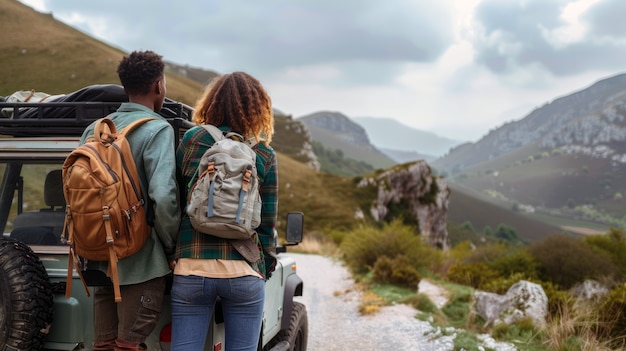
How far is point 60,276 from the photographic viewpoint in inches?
113

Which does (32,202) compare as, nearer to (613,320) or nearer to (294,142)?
(613,320)

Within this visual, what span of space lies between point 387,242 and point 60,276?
470 inches

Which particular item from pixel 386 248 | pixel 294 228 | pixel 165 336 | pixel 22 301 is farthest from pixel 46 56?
pixel 165 336

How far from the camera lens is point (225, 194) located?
2.34 m

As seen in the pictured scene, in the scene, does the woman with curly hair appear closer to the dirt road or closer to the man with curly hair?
the man with curly hair

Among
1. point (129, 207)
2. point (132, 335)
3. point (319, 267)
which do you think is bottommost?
point (319, 267)

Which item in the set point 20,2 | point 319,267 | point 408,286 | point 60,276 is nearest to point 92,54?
point 20,2

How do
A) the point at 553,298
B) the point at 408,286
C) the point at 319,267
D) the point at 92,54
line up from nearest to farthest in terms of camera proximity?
the point at 553,298
the point at 408,286
the point at 319,267
the point at 92,54

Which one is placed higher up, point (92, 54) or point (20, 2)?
point (20, 2)

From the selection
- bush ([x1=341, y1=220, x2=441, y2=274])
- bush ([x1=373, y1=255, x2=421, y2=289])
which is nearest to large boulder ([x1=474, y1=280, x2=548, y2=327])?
bush ([x1=373, y1=255, x2=421, y2=289])

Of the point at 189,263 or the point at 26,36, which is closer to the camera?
the point at 189,263

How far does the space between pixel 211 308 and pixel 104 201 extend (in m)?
0.67

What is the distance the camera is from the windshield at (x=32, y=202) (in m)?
3.55

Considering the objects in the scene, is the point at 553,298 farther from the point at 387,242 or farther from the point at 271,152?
the point at 271,152
